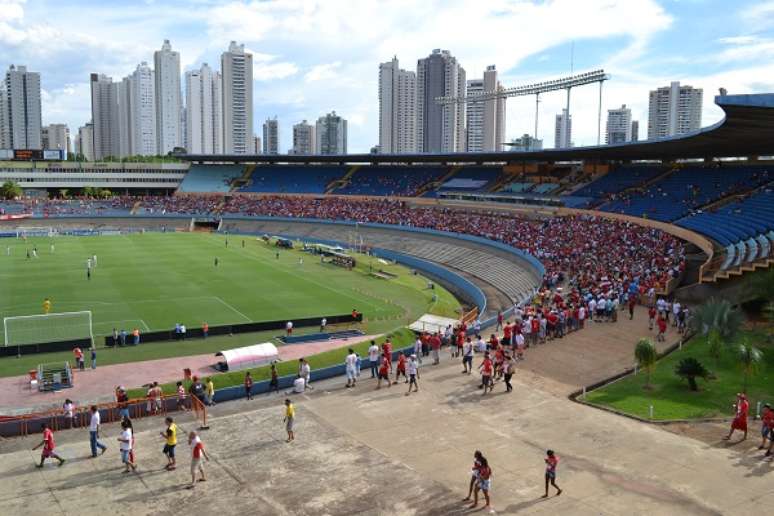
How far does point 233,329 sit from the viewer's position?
3438 cm

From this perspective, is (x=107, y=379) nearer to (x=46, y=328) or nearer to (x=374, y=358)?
(x=46, y=328)

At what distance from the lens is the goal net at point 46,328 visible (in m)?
32.1

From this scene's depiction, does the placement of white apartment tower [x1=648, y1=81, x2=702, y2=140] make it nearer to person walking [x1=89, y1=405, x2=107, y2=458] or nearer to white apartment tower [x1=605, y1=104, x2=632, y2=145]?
white apartment tower [x1=605, y1=104, x2=632, y2=145]

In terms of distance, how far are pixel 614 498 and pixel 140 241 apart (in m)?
65.5

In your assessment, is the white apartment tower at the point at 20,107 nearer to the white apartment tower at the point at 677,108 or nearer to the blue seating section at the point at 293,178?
the blue seating section at the point at 293,178

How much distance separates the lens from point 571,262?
43188mm

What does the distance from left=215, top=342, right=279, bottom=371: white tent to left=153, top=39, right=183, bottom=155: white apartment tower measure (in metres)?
173

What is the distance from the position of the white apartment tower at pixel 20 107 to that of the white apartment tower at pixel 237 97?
185 ft

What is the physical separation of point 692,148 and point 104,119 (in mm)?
182400

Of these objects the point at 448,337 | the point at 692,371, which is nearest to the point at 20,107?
the point at 448,337

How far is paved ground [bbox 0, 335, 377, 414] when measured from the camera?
23.3 metres

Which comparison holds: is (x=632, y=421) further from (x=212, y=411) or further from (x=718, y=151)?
(x=718, y=151)

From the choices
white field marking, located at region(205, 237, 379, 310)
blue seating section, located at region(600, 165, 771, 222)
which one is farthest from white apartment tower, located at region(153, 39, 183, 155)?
blue seating section, located at region(600, 165, 771, 222)

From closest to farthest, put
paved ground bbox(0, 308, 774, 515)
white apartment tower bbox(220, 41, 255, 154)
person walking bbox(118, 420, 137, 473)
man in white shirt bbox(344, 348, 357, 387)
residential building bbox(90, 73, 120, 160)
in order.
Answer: paved ground bbox(0, 308, 774, 515)
person walking bbox(118, 420, 137, 473)
man in white shirt bbox(344, 348, 357, 387)
white apartment tower bbox(220, 41, 255, 154)
residential building bbox(90, 73, 120, 160)
